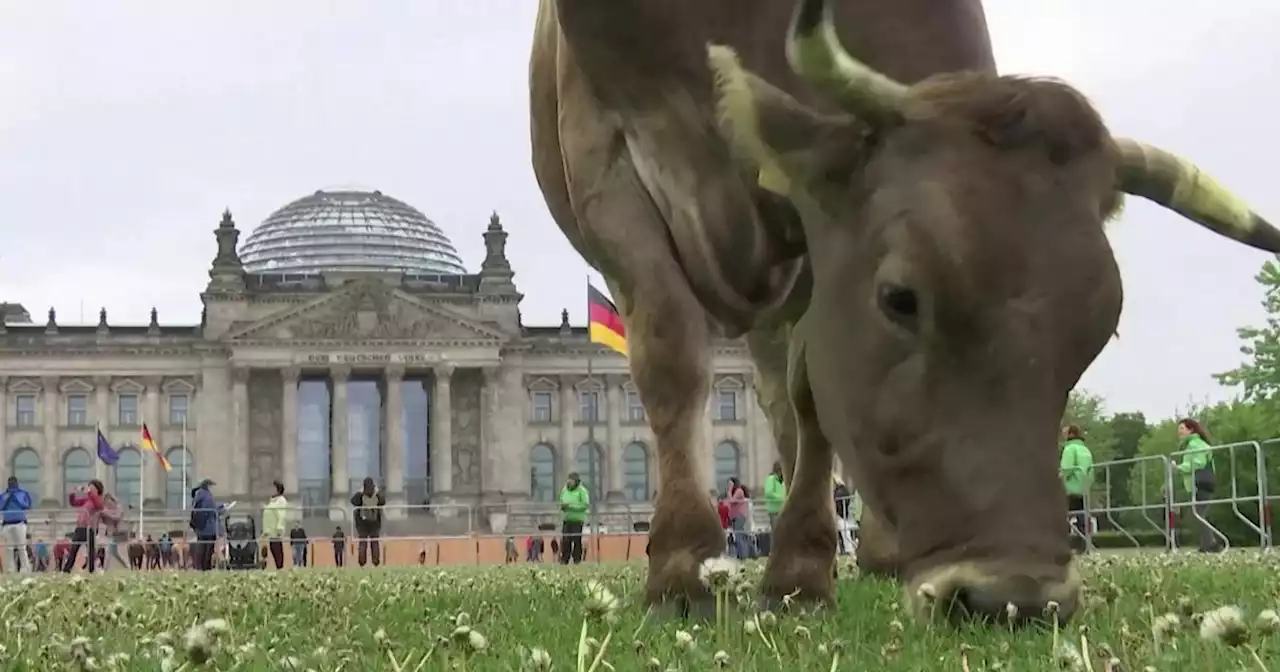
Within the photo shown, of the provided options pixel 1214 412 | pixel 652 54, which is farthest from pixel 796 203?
pixel 1214 412

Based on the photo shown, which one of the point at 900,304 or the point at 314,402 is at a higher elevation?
the point at 314,402

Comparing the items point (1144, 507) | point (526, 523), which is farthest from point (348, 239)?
point (1144, 507)

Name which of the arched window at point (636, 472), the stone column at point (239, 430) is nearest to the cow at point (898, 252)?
the stone column at point (239, 430)

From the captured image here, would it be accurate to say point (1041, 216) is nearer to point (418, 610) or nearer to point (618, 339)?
point (418, 610)

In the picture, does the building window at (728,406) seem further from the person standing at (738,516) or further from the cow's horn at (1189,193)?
the cow's horn at (1189,193)

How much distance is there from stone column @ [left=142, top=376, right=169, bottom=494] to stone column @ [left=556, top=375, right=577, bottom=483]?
2283 centimetres

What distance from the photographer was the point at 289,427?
80.8 meters

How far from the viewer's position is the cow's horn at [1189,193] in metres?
3.27

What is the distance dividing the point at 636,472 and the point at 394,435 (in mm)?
14792

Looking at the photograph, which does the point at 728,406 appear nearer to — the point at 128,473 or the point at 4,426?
the point at 128,473

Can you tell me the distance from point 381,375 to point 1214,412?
155 feet

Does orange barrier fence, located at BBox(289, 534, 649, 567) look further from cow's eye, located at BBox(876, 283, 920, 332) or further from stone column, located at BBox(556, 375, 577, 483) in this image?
stone column, located at BBox(556, 375, 577, 483)

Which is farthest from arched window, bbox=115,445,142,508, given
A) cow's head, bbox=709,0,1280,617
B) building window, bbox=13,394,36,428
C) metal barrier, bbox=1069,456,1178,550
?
cow's head, bbox=709,0,1280,617

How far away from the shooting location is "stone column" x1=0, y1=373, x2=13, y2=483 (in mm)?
81750
